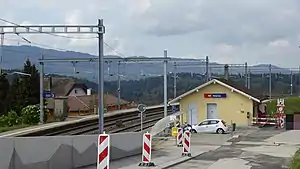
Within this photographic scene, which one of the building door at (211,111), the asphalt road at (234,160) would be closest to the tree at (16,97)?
the building door at (211,111)

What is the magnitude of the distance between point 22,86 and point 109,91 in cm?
2755

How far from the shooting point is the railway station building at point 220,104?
56.8 meters

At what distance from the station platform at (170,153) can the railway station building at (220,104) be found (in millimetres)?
11755

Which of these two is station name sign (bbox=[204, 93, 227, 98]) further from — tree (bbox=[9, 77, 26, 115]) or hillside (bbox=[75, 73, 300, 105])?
hillside (bbox=[75, 73, 300, 105])

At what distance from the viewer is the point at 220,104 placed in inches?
2274

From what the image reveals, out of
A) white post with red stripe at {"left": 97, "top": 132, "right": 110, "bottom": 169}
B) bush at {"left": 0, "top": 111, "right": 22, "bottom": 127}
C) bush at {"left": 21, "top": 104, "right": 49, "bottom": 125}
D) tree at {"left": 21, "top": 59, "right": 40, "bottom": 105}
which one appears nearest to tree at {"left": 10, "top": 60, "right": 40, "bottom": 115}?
tree at {"left": 21, "top": 59, "right": 40, "bottom": 105}

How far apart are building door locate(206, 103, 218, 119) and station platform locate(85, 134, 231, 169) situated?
12.1 metres

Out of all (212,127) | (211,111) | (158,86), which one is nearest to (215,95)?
(211,111)

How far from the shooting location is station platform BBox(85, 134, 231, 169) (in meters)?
23.4

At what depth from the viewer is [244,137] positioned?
144ft

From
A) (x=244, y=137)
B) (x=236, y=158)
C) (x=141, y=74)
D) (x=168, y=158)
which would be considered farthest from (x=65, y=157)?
(x=141, y=74)

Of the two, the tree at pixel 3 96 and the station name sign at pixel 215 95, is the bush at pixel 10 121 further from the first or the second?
the station name sign at pixel 215 95

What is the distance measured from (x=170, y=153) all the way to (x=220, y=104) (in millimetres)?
28847

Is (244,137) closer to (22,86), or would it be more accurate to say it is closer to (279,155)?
(279,155)
